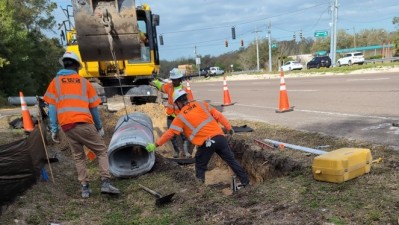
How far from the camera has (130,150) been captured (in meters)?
6.80

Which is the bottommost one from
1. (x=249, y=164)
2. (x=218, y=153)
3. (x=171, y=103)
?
(x=249, y=164)

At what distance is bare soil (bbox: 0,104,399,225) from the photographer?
3629mm

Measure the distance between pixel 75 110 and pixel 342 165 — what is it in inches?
131

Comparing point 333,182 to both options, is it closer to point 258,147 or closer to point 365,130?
point 258,147

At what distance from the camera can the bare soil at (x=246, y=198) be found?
143 inches

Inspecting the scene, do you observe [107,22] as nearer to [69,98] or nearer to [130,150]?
[130,150]

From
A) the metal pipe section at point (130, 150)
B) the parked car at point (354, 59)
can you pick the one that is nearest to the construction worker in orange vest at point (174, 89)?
the metal pipe section at point (130, 150)

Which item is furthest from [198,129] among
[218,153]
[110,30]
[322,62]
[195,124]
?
[322,62]

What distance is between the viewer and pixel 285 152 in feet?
20.1

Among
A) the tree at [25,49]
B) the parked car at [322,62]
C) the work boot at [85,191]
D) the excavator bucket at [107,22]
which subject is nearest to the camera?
the work boot at [85,191]

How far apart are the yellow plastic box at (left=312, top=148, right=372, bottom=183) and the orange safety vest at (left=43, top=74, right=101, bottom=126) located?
118 inches

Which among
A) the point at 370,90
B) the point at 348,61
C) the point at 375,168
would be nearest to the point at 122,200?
the point at 375,168

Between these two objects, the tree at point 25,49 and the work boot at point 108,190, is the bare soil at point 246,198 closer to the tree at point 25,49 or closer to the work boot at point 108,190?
the work boot at point 108,190

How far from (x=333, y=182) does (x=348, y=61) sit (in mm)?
44370
